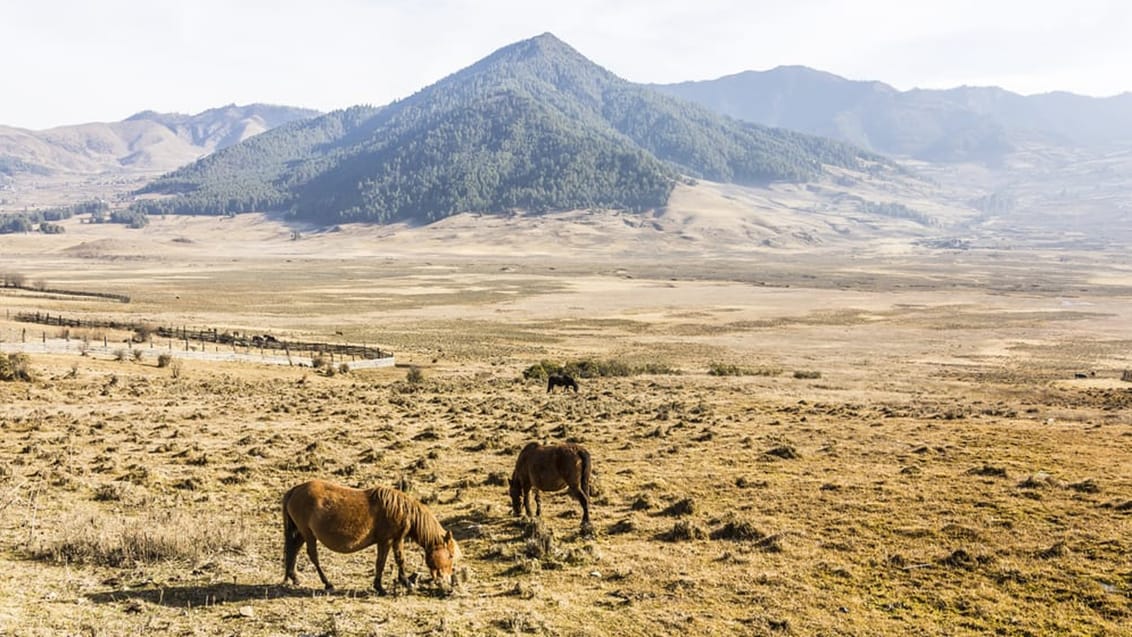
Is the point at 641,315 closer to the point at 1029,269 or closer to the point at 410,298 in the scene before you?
the point at 410,298

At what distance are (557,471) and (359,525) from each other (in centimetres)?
492

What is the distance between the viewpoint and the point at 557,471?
14344 millimetres

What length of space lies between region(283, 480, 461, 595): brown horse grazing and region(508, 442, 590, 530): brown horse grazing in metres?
3.81

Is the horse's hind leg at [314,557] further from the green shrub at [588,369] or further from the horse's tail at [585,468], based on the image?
the green shrub at [588,369]

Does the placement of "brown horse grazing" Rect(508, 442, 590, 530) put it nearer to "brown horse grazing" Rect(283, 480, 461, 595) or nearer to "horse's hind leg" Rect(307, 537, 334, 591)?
"brown horse grazing" Rect(283, 480, 461, 595)

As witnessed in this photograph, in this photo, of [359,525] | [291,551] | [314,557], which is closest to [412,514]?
[359,525]

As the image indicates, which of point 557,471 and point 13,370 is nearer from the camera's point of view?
point 557,471

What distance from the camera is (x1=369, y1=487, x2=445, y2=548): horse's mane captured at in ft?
34.2

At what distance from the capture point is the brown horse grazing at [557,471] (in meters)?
14.3

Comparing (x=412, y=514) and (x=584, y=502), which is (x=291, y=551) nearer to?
(x=412, y=514)

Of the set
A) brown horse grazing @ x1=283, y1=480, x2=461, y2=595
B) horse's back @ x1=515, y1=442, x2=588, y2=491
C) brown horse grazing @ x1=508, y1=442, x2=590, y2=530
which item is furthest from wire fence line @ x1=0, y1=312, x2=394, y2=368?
brown horse grazing @ x1=283, y1=480, x2=461, y2=595

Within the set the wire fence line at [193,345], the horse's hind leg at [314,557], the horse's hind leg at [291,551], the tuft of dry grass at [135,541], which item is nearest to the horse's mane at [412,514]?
the horse's hind leg at [314,557]

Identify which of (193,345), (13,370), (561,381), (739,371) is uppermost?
(13,370)

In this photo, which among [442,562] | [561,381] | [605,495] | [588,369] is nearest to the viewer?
[442,562]
